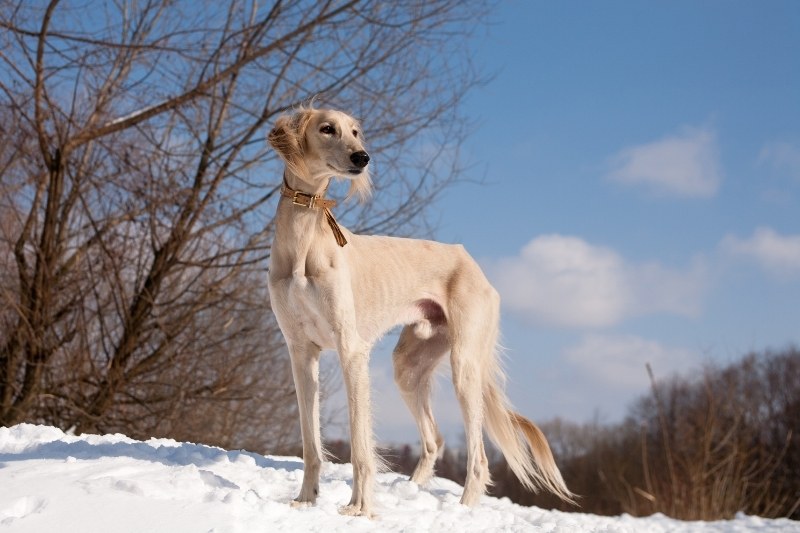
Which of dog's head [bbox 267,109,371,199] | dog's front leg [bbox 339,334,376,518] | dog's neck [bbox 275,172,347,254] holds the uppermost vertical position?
dog's head [bbox 267,109,371,199]

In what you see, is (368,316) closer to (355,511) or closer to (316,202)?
(316,202)

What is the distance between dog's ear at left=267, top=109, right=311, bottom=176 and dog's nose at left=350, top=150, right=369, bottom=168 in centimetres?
26

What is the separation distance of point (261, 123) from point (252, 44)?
2.17 feet

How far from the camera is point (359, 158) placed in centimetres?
352

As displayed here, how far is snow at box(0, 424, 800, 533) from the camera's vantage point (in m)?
3.14

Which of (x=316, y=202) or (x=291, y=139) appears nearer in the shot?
(x=291, y=139)

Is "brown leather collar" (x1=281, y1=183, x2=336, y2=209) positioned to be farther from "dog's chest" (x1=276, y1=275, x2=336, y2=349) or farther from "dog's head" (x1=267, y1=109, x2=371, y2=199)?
"dog's chest" (x1=276, y1=275, x2=336, y2=349)

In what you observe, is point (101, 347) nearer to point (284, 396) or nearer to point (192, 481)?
point (284, 396)

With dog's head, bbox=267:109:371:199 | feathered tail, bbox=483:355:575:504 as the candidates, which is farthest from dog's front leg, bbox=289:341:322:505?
feathered tail, bbox=483:355:575:504

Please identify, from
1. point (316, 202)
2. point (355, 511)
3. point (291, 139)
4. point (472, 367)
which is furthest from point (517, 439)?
point (291, 139)

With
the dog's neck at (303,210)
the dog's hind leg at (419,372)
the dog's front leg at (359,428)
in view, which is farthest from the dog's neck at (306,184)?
the dog's hind leg at (419,372)

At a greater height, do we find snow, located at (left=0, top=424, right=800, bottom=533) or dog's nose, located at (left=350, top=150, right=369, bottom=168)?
dog's nose, located at (left=350, top=150, right=369, bottom=168)

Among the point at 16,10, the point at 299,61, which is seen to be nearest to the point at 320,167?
the point at 299,61

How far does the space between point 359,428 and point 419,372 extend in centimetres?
140
